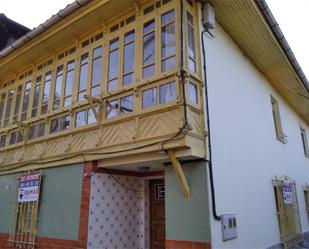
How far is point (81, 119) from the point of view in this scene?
703 cm

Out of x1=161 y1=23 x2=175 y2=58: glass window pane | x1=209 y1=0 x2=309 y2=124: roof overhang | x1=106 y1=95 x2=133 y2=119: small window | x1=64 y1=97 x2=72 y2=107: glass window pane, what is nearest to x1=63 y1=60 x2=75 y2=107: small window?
x1=64 y1=97 x2=72 y2=107: glass window pane

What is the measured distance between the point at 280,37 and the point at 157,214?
5590mm

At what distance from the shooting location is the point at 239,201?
20.0 feet

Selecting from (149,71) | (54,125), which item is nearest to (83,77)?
(54,125)

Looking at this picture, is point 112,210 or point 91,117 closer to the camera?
point 112,210

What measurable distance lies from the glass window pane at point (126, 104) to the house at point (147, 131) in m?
0.02

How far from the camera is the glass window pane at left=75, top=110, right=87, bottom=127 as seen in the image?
693 centimetres

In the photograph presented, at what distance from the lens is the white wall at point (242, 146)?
5711 millimetres

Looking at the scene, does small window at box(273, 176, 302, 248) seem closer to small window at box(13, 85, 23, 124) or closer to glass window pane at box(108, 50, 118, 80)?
glass window pane at box(108, 50, 118, 80)

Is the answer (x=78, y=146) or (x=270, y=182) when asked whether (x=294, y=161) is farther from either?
(x=78, y=146)

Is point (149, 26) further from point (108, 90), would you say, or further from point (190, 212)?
point (190, 212)

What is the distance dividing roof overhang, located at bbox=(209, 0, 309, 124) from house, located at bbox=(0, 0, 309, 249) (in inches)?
1.8

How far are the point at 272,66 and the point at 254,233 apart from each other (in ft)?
17.3

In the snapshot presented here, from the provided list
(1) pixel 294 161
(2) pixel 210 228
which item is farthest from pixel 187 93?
(1) pixel 294 161
